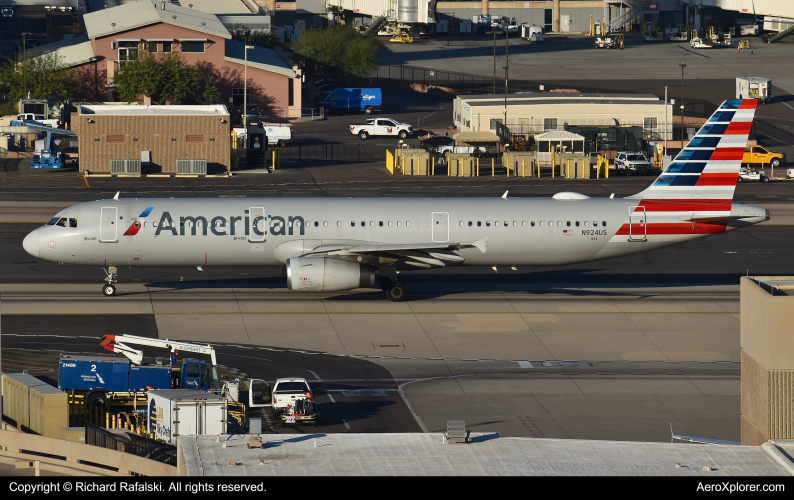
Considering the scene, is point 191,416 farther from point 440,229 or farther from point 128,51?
point 128,51

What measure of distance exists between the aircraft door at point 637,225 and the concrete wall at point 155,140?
48337 millimetres

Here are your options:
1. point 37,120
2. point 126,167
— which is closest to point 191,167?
point 126,167

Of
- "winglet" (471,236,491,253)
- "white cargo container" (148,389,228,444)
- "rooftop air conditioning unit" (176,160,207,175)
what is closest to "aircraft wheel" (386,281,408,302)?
"winglet" (471,236,491,253)

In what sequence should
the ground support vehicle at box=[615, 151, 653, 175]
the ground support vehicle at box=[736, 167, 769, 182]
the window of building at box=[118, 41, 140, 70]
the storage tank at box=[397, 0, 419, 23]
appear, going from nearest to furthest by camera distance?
1. the ground support vehicle at box=[736, 167, 769, 182]
2. the ground support vehicle at box=[615, 151, 653, 175]
3. the window of building at box=[118, 41, 140, 70]
4. the storage tank at box=[397, 0, 419, 23]

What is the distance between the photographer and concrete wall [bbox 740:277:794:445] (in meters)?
25.2

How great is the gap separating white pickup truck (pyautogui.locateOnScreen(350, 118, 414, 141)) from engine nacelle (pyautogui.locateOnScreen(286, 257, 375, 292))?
215 feet

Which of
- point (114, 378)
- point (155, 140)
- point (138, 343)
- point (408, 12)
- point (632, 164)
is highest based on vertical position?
point (408, 12)

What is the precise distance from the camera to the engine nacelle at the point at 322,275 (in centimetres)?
4769

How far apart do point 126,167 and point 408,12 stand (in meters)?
105

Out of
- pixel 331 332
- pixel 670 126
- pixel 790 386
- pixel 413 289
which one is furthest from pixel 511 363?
pixel 670 126

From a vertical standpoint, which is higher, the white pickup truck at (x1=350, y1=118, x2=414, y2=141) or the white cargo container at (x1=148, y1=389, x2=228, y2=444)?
the white pickup truck at (x1=350, y1=118, x2=414, y2=141)

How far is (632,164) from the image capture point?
93438mm

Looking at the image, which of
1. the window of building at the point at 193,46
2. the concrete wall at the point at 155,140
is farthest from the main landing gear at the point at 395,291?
the window of building at the point at 193,46

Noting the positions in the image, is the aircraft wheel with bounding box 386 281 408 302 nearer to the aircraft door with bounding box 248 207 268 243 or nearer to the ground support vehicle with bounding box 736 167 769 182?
the aircraft door with bounding box 248 207 268 243
